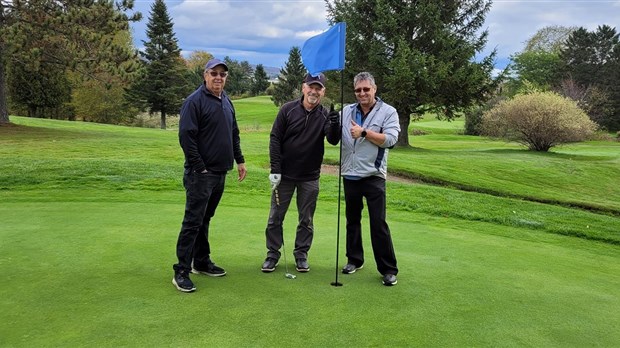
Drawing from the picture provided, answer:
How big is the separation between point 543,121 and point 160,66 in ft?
104

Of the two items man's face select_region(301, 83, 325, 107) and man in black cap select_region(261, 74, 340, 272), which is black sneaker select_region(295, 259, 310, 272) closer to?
man in black cap select_region(261, 74, 340, 272)

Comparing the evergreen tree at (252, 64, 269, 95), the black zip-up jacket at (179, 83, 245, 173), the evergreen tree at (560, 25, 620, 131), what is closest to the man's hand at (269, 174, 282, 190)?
the black zip-up jacket at (179, 83, 245, 173)

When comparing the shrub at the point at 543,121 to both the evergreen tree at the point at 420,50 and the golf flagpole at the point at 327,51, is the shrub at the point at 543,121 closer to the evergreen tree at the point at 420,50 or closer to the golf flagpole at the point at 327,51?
the evergreen tree at the point at 420,50

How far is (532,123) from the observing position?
950 inches

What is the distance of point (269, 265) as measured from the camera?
448 cm

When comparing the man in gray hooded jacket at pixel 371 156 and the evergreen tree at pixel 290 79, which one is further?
the evergreen tree at pixel 290 79

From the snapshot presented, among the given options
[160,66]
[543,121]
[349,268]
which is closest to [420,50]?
[543,121]

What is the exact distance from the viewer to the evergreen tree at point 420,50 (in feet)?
73.7

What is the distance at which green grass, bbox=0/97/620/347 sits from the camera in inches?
123

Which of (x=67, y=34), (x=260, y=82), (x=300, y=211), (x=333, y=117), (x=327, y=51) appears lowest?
(x=300, y=211)

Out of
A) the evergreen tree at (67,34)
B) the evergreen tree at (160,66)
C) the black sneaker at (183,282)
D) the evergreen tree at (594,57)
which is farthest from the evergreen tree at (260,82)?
the black sneaker at (183,282)

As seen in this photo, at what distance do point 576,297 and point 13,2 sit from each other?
21590 millimetres

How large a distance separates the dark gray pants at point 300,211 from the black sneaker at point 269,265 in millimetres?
127

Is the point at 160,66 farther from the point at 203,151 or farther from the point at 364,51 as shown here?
the point at 203,151
